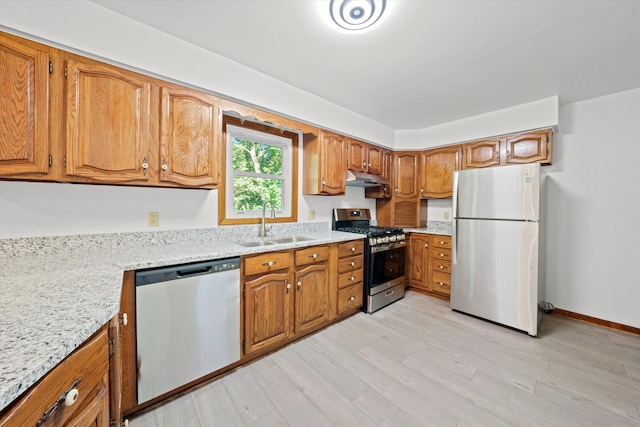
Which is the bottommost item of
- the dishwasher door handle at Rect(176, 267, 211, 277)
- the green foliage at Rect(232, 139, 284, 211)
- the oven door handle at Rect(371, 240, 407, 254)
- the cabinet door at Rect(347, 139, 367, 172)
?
the oven door handle at Rect(371, 240, 407, 254)

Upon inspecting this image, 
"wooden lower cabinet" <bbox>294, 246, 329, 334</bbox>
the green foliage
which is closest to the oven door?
"wooden lower cabinet" <bbox>294, 246, 329, 334</bbox>

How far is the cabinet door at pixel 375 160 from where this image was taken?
345 centimetres

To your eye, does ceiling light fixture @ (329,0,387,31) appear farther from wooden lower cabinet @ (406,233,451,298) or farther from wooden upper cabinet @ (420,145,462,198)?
wooden lower cabinet @ (406,233,451,298)

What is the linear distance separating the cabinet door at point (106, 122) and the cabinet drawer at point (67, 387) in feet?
3.72

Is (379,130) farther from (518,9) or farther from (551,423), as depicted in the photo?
(551,423)

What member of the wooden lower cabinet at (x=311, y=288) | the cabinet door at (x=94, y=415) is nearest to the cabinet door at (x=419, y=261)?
the wooden lower cabinet at (x=311, y=288)

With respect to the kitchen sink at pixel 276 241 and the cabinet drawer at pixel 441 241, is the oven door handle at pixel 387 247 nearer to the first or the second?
the cabinet drawer at pixel 441 241

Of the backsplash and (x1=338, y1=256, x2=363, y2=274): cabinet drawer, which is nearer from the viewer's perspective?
the backsplash

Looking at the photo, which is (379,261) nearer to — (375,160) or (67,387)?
(375,160)

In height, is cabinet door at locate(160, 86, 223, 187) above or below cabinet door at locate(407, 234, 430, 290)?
above

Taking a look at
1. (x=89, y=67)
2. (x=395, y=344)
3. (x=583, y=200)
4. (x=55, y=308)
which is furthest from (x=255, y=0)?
(x=583, y=200)

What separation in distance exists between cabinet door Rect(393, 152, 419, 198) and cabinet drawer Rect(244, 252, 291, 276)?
2.37m

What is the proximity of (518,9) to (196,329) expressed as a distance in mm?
2868

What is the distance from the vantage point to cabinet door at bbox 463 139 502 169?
3.12m
